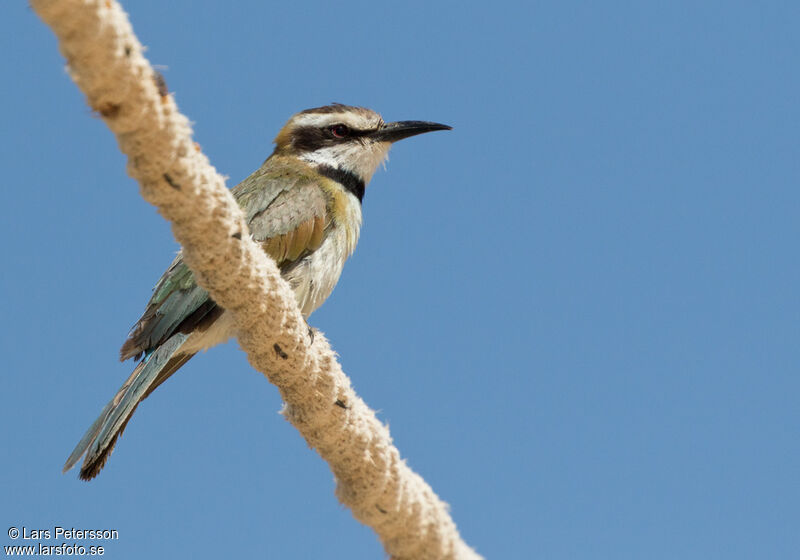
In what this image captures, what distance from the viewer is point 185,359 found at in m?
3.49

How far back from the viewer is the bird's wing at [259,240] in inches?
123

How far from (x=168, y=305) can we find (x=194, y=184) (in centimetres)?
133

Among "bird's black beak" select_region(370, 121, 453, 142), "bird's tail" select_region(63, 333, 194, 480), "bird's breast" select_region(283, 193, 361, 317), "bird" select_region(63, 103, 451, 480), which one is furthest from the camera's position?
"bird's black beak" select_region(370, 121, 453, 142)

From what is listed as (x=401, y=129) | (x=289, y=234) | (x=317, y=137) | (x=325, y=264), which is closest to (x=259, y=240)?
(x=289, y=234)

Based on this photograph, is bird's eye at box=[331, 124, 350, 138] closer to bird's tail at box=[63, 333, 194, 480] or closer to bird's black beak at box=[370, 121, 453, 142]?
bird's black beak at box=[370, 121, 453, 142]

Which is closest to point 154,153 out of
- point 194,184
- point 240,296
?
point 194,184

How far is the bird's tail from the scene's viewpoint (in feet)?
9.24

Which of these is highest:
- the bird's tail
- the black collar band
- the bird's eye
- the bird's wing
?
the bird's eye

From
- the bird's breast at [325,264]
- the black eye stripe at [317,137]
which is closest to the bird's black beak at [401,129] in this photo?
the black eye stripe at [317,137]

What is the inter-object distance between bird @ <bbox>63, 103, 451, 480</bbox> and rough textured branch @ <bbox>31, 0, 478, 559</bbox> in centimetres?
63

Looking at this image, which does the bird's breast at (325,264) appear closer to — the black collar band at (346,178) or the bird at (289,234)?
the bird at (289,234)

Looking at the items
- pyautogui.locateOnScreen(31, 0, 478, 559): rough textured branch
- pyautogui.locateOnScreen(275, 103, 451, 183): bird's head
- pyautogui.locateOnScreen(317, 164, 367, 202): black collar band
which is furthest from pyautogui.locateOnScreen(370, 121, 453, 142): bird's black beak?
pyautogui.locateOnScreen(31, 0, 478, 559): rough textured branch

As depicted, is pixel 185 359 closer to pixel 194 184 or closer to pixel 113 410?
pixel 113 410

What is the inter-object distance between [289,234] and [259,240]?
0.36ft
